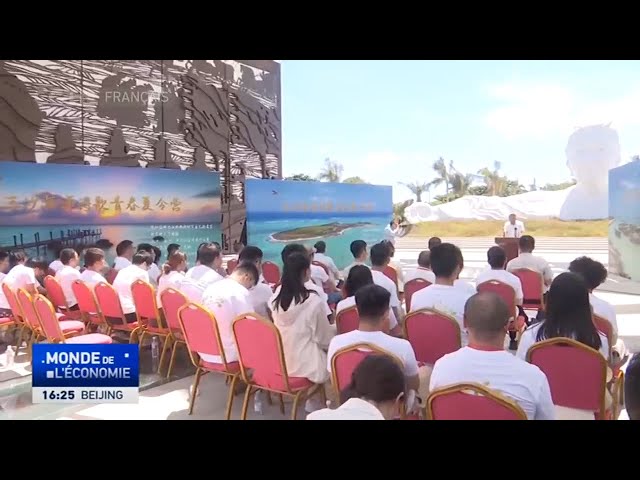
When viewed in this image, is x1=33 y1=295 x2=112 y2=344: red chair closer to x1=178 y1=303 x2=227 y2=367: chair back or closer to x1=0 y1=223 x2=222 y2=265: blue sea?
x1=178 y1=303 x2=227 y2=367: chair back

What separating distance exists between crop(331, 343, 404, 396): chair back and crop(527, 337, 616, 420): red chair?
0.74m

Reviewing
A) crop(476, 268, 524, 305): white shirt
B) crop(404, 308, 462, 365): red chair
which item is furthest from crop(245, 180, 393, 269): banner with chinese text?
crop(404, 308, 462, 365): red chair

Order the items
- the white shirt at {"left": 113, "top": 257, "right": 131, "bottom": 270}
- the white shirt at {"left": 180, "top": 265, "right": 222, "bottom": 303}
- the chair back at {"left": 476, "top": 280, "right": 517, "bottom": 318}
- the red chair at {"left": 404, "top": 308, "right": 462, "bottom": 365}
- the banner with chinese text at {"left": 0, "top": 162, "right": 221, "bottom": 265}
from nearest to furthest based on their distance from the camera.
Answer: the red chair at {"left": 404, "top": 308, "right": 462, "bottom": 365} → the chair back at {"left": 476, "top": 280, "right": 517, "bottom": 318} → the white shirt at {"left": 180, "top": 265, "right": 222, "bottom": 303} → the white shirt at {"left": 113, "top": 257, "right": 131, "bottom": 270} → the banner with chinese text at {"left": 0, "top": 162, "right": 221, "bottom": 265}

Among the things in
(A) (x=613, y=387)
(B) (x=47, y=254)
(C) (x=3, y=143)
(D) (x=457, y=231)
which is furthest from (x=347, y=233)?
(D) (x=457, y=231)

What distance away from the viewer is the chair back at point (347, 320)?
10.1 ft

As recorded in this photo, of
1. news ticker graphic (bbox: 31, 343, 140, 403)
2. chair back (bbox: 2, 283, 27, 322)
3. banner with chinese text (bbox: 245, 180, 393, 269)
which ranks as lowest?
news ticker graphic (bbox: 31, 343, 140, 403)

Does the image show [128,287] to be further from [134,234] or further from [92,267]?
[134,234]

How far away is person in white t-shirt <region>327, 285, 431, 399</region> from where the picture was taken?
2238 mm

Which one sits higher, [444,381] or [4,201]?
[4,201]

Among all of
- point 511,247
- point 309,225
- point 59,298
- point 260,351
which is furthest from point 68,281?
point 511,247

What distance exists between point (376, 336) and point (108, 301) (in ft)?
9.85

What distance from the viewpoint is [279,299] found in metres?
3.01

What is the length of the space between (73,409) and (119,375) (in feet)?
1.32

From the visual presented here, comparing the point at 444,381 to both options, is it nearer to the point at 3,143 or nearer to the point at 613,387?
the point at 613,387
